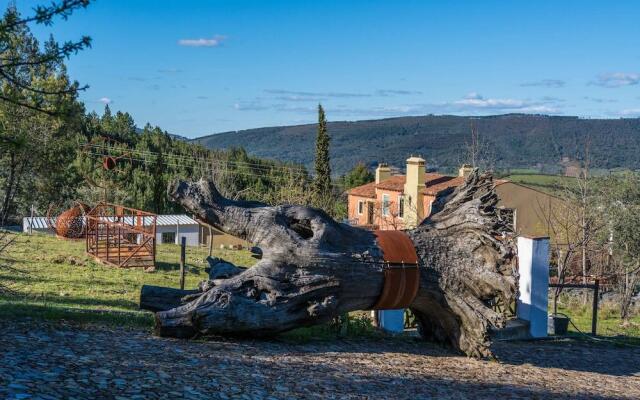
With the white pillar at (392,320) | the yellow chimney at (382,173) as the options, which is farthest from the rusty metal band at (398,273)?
the yellow chimney at (382,173)

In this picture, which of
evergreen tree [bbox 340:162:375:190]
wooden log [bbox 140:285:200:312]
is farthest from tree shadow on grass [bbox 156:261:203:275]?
evergreen tree [bbox 340:162:375:190]

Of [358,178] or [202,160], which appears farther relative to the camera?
[358,178]

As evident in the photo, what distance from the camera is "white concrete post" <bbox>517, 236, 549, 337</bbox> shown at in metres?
11.1

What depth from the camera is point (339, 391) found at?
6.40 metres

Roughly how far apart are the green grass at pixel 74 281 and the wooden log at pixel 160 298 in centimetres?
31

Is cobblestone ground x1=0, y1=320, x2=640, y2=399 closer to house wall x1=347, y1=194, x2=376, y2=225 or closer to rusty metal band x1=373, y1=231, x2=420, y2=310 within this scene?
rusty metal band x1=373, y1=231, x2=420, y2=310

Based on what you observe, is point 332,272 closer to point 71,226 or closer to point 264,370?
point 264,370

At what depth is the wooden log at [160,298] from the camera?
329 inches

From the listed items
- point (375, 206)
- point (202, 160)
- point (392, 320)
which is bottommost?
point (392, 320)

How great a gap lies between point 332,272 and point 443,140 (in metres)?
104

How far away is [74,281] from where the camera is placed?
1723cm

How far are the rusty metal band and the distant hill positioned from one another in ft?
206

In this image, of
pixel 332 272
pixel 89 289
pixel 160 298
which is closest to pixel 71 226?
pixel 89 289

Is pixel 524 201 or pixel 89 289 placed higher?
pixel 524 201
